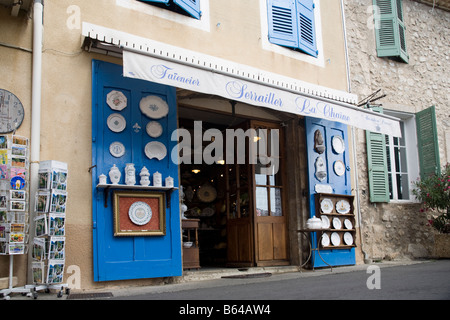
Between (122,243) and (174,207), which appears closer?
(122,243)

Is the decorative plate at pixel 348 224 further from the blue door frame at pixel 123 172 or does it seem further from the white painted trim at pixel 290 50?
the blue door frame at pixel 123 172

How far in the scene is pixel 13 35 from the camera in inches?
215

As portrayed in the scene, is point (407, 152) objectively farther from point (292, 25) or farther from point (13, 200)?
point (13, 200)

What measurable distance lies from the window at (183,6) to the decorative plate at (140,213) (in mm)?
2800

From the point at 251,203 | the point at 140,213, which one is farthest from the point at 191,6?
the point at 251,203

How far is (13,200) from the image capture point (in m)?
4.87

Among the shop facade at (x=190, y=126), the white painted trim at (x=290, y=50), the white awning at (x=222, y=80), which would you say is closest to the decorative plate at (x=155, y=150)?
the shop facade at (x=190, y=126)

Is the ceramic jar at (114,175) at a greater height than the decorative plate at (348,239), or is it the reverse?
the ceramic jar at (114,175)

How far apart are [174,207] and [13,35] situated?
2.84 metres

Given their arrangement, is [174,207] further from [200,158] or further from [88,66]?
[200,158]

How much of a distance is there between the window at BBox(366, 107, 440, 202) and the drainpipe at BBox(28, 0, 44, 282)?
6.01m

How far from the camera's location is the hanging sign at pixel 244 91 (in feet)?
18.2

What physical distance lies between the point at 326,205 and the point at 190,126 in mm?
3037

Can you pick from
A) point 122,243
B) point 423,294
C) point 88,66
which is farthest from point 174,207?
point 423,294
